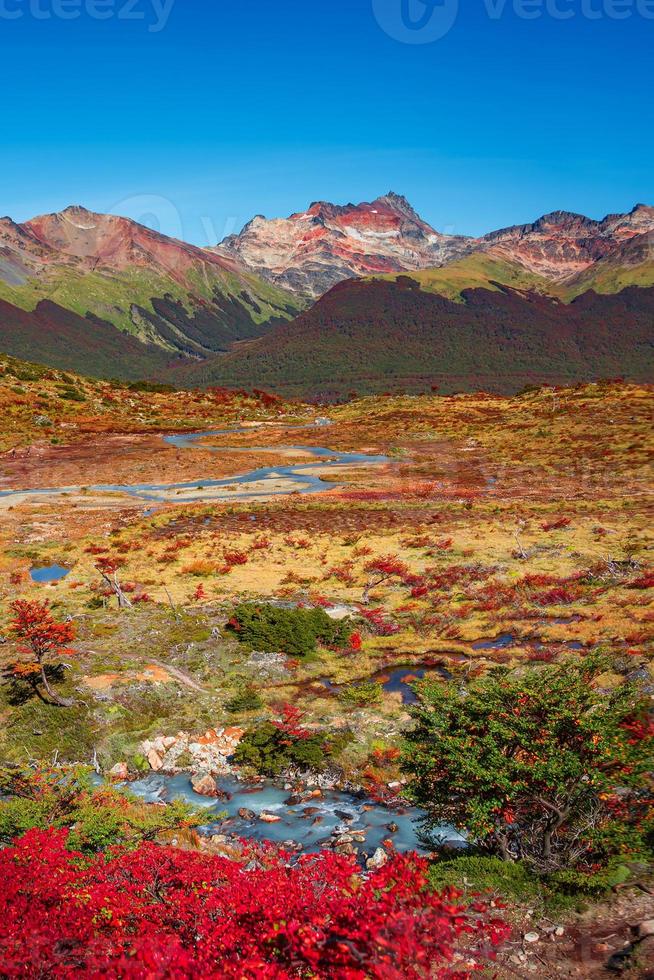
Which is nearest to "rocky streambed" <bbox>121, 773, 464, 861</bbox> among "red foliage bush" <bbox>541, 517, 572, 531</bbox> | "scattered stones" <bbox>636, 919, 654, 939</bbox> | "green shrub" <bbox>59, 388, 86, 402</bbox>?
"scattered stones" <bbox>636, 919, 654, 939</bbox>

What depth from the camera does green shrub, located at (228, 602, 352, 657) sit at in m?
23.3

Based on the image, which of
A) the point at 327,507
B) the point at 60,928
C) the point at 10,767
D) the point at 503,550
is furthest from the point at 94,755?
the point at 327,507

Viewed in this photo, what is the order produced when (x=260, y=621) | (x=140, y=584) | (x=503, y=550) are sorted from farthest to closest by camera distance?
(x=503, y=550)
(x=140, y=584)
(x=260, y=621)

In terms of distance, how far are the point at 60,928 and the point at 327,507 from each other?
43.8 m

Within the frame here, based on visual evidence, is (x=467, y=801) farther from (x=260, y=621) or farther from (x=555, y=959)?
(x=260, y=621)

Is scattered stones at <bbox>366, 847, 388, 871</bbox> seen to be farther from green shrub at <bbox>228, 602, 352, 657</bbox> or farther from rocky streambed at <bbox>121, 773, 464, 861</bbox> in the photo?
green shrub at <bbox>228, 602, 352, 657</bbox>

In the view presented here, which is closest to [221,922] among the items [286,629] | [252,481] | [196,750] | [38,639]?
[196,750]

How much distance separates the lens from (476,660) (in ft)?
72.1

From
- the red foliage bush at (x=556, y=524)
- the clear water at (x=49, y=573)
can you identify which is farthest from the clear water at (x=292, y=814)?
the red foliage bush at (x=556, y=524)

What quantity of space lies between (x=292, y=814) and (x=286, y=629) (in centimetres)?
1000

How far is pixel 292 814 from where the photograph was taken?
14.2 m

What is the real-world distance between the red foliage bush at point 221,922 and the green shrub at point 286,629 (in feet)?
44.7

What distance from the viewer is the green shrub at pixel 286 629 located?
23266 millimetres

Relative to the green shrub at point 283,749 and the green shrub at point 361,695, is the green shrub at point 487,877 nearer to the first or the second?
the green shrub at point 283,749
